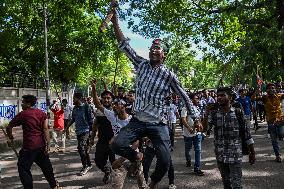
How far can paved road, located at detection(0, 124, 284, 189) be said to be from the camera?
8.20 metres

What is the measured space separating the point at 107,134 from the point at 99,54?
96.2 ft

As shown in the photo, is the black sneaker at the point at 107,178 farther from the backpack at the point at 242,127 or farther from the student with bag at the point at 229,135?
the backpack at the point at 242,127

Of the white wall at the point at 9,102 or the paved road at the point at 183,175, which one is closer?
the paved road at the point at 183,175

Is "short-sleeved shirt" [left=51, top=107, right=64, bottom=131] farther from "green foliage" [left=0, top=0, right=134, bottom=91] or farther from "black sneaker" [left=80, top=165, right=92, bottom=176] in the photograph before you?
"green foliage" [left=0, top=0, right=134, bottom=91]

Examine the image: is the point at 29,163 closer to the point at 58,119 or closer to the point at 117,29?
the point at 117,29

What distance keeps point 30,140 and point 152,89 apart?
10.5ft

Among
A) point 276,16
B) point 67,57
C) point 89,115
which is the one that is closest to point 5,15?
point 67,57

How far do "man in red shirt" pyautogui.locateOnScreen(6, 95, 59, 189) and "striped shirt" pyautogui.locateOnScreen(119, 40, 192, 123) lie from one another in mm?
2891

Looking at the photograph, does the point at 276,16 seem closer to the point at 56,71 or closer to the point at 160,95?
the point at 160,95

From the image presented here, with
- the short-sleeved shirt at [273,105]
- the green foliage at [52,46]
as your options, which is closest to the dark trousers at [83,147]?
the short-sleeved shirt at [273,105]

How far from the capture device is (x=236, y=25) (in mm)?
24703

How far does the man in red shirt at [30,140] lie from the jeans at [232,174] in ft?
10.9

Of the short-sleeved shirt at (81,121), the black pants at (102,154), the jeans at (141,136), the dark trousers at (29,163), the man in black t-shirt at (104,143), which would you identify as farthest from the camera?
the short-sleeved shirt at (81,121)

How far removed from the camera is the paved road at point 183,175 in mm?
8195
